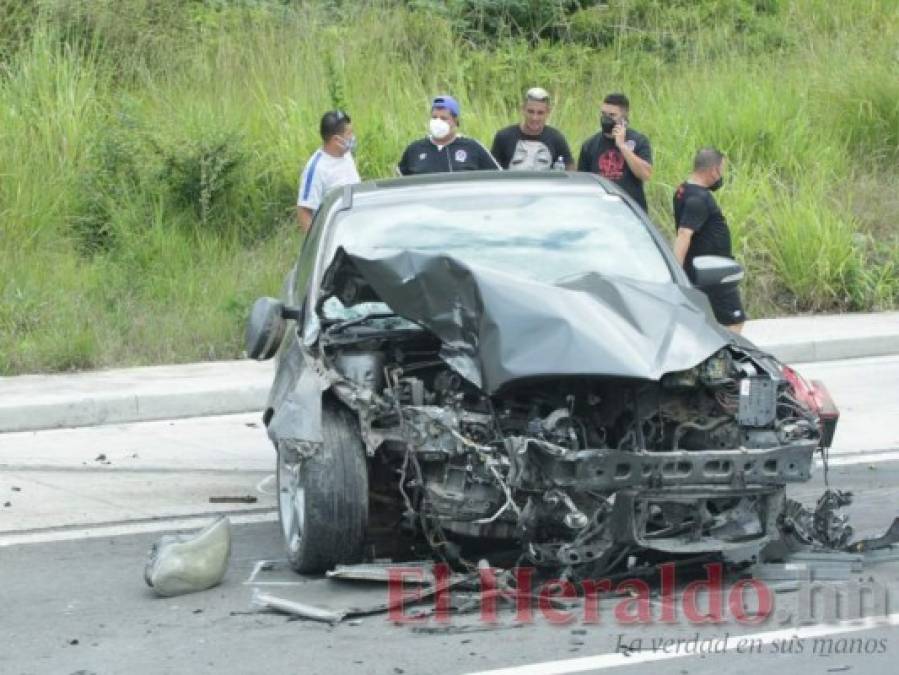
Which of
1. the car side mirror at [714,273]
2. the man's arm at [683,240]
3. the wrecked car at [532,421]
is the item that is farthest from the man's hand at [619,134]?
the wrecked car at [532,421]

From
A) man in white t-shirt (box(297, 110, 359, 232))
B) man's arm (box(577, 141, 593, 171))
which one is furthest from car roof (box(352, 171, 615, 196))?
man's arm (box(577, 141, 593, 171))

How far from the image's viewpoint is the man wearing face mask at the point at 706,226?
35.2 ft

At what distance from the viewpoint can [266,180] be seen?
595 inches

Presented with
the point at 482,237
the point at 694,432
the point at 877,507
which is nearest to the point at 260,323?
the point at 482,237

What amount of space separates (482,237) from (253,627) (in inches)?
90.4

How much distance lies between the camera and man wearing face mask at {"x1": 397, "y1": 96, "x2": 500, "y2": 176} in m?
12.1

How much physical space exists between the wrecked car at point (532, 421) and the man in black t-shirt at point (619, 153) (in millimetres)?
4656

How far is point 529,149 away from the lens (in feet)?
41.4

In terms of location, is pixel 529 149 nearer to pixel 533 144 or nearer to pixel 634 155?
pixel 533 144

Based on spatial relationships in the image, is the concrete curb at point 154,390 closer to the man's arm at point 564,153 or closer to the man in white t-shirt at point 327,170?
the man in white t-shirt at point 327,170

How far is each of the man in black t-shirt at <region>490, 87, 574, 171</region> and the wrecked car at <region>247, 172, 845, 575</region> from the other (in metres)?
5.00

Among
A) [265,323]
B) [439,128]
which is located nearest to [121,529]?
[265,323]

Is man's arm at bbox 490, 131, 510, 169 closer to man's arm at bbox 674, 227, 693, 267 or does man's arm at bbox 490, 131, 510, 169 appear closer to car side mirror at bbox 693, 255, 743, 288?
man's arm at bbox 674, 227, 693, 267

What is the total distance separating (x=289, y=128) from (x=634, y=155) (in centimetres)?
431
